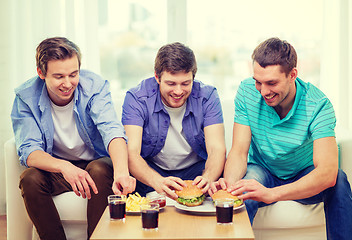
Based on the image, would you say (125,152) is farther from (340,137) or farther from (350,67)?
(350,67)

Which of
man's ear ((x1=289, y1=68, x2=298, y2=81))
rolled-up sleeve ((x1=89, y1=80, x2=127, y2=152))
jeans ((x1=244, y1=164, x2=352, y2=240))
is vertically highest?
man's ear ((x1=289, y1=68, x2=298, y2=81))

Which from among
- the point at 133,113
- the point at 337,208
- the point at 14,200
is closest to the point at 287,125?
the point at 337,208

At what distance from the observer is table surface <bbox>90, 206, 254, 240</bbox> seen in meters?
1.92

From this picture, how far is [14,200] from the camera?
2912 millimetres

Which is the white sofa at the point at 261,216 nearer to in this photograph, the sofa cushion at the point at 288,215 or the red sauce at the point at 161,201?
the sofa cushion at the point at 288,215

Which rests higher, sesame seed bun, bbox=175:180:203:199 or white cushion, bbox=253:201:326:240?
sesame seed bun, bbox=175:180:203:199

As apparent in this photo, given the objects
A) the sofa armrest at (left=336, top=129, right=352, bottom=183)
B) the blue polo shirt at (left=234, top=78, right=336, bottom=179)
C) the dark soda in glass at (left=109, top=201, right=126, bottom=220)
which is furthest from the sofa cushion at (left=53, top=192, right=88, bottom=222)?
the sofa armrest at (left=336, top=129, right=352, bottom=183)

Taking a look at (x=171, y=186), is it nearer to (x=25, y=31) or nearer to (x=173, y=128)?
(x=173, y=128)

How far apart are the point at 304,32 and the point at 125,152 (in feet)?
7.44

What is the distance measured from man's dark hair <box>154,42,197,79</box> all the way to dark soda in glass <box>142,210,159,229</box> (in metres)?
1.00

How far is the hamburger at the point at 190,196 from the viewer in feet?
7.35

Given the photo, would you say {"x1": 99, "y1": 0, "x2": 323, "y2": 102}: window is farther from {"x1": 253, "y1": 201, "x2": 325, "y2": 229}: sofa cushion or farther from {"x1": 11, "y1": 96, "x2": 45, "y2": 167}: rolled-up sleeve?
{"x1": 253, "y1": 201, "x2": 325, "y2": 229}: sofa cushion

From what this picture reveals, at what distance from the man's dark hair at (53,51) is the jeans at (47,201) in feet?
1.88

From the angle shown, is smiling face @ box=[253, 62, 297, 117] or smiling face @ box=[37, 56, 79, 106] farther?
smiling face @ box=[37, 56, 79, 106]
